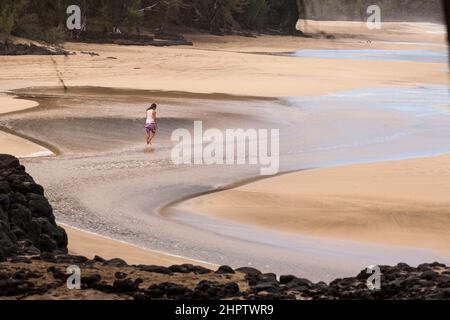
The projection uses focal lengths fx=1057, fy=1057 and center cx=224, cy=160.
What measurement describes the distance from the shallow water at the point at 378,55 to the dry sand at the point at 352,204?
→ 114 feet

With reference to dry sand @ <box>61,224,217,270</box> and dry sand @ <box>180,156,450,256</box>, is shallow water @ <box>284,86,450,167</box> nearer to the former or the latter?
dry sand @ <box>180,156,450,256</box>

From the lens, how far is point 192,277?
8.30m

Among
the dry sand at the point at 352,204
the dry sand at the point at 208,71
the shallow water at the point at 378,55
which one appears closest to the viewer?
the dry sand at the point at 352,204

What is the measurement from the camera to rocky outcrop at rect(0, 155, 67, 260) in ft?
30.4

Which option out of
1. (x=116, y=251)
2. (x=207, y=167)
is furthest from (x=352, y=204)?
(x=116, y=251)

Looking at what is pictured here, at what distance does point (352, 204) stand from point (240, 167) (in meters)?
4.33

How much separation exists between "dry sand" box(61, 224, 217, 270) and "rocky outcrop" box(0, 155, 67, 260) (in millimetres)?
1252

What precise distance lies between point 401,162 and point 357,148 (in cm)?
246

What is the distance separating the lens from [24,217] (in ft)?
31.8

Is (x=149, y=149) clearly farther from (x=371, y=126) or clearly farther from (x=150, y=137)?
(x=371, y=126)

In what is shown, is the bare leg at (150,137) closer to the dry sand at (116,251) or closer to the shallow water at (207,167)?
the shallow water at (207,167)

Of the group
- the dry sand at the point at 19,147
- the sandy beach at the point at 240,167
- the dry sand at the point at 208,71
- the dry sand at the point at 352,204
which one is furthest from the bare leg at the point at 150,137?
the dry sand at the point at 208,71

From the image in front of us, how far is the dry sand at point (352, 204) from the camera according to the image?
1410 centimetres
